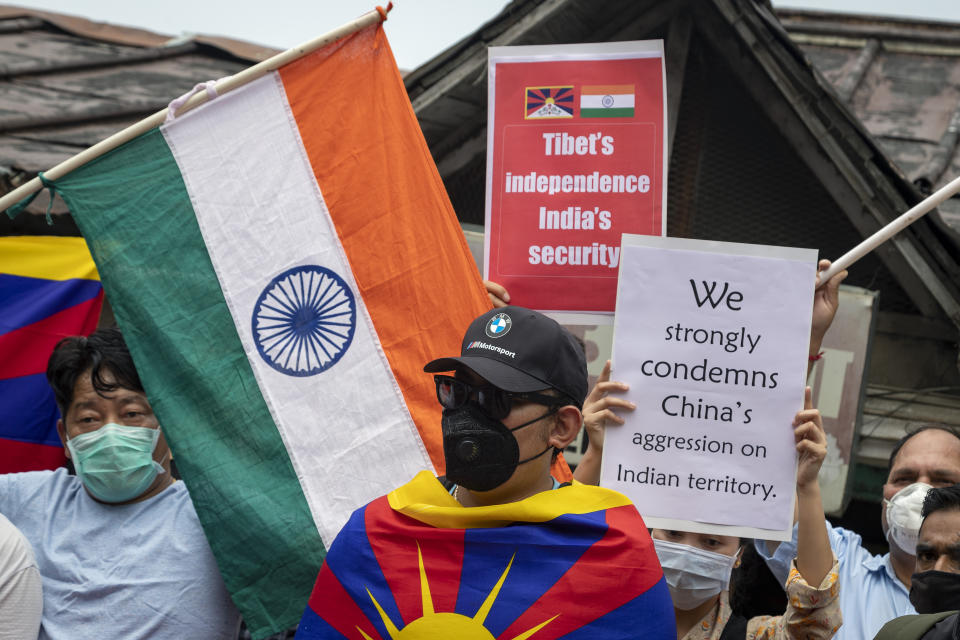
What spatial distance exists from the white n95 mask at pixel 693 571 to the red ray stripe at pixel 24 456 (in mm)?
2675

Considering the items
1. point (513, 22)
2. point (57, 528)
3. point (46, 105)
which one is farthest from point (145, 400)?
point (46, 105)

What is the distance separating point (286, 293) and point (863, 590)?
7.35 ft

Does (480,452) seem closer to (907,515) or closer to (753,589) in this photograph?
(907,515)

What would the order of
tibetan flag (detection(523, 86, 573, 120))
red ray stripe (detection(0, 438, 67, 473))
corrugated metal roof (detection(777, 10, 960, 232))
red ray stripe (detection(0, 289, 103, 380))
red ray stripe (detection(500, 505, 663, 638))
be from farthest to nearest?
1. corrugated metal roof (detection(777, 10, 960, 232))
2. red ray stripe (detection(0, 289, 103, 380))
3. red ray stripe (detection(0, 438, 67, 473))
4. tibetan flag (detection(523, 86, 573, 120))
5. red ray stripe (detection(500, 505, 663, 638))

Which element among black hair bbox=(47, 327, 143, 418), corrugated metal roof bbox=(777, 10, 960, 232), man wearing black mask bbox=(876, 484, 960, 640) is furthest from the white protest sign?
corrugated metal roof bbox=(777, 10, 960, 232)

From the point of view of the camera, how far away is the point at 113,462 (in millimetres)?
3322

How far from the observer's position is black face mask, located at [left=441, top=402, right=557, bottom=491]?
101 inches

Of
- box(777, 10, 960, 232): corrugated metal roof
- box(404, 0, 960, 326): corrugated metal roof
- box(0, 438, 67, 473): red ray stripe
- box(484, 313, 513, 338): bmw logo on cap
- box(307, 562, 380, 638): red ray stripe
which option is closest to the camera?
box(307, 562, 380, 638): red ray stripe

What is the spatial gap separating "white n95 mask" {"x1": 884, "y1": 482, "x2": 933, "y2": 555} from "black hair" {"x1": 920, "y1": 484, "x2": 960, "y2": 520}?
0.54m

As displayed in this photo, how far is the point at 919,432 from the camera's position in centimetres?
387

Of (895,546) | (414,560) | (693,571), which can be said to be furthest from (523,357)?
(895,546)

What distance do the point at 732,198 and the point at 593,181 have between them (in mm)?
2326

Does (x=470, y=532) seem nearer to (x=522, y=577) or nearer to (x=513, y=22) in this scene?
(x=522, y=577)

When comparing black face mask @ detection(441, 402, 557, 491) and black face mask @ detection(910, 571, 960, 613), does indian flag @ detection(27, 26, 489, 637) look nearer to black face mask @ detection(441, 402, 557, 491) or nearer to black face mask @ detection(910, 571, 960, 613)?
black face mask @ detection(441, 402, 557, 491)
